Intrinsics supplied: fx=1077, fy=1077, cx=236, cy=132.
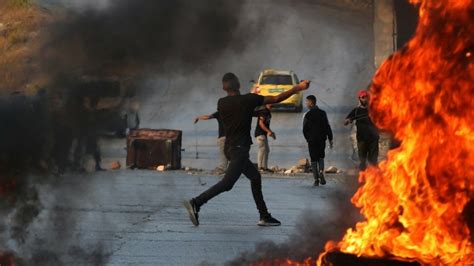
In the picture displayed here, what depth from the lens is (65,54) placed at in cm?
1074

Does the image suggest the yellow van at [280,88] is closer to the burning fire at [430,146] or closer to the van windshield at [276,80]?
the van windshield at [276,80]

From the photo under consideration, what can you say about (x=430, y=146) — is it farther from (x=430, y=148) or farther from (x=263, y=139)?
(x=263, y=139)

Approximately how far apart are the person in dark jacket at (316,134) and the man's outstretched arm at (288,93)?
6.79 meters

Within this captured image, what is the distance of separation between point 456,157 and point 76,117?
5.35 meters

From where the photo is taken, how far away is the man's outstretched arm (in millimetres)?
9930

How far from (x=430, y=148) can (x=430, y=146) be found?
0.06ft

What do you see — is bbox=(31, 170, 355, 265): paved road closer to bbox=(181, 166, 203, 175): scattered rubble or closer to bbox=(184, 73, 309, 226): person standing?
bbox=(184, 73, 309, 226): person standing

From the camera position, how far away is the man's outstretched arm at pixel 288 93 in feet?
32.6

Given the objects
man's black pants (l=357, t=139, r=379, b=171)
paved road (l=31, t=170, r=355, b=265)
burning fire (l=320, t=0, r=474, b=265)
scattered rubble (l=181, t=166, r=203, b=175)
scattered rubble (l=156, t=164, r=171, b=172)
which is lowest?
scattered rubble (l=181, t=166, r=203, b=175)

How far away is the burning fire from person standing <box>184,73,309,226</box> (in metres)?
4.43

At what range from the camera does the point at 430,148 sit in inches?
299

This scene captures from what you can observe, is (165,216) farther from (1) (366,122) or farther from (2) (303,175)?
(2) (303,175)

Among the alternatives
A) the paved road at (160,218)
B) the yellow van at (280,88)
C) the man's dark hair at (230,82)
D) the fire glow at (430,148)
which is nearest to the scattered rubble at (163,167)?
the paved road at (160,218)

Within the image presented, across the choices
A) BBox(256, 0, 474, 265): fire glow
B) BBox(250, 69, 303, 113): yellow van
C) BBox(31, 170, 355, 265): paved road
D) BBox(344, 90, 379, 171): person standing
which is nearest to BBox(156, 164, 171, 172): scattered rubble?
BBox(31, 170, 355, 265): paved road
